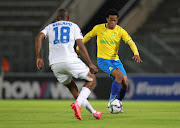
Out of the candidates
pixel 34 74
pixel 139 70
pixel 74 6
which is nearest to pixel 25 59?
pixel 34 74

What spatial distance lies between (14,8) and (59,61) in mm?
13056

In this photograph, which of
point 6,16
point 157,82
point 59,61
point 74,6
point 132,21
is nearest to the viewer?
point 59,61

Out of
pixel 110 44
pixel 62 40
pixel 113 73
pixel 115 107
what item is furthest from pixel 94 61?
pixel 62 40

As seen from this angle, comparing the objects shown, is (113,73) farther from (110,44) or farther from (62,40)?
(62,40)

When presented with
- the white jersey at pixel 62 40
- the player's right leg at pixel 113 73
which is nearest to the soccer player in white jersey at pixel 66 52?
the white jersey at pixel 62 40

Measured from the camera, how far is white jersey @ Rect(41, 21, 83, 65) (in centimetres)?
646

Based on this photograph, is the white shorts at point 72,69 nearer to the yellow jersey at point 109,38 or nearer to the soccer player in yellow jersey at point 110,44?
the soccer player in yellow jersey at point 110,44

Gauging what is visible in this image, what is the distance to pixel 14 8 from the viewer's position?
62.5 ft

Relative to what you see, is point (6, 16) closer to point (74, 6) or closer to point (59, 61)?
point (74, 6)

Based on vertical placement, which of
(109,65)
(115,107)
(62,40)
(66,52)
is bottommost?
(115,107)

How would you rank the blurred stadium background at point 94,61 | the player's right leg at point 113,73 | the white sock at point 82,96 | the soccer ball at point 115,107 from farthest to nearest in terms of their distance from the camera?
the blurred stadium background at point 94,61, the player's right leg at point 113,73, the soccer ball at point 115,107, the white sock at point 82,96

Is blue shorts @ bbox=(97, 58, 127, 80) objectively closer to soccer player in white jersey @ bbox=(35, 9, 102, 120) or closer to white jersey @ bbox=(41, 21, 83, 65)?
soccer player in white jersey @ bbox=(35, 9, 102, 120)

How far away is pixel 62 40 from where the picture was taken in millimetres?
6512

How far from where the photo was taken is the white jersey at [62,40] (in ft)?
21.2
